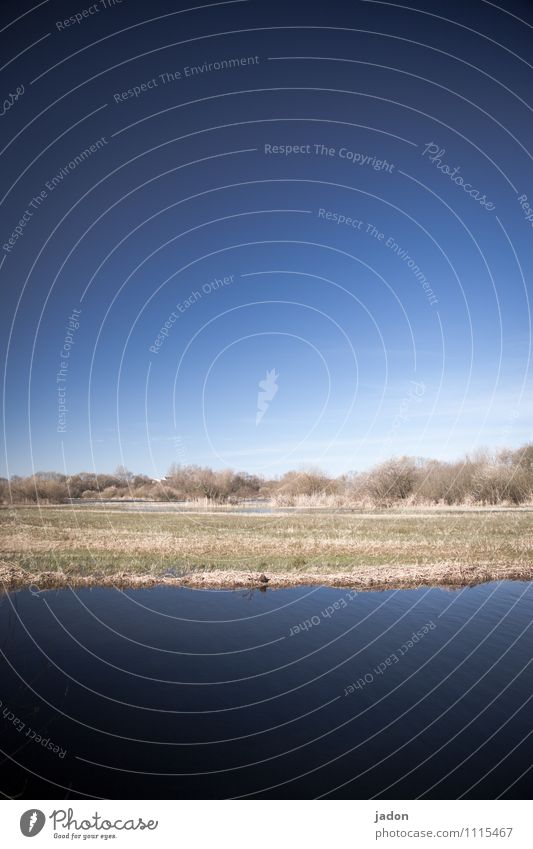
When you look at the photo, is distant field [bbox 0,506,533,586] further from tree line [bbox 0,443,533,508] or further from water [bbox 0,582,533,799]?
tree line [bbox 0,443,533,508]

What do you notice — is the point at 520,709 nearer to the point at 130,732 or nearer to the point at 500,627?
the point at 500,627

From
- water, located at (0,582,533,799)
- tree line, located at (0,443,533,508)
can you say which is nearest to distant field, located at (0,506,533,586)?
water, located at (0,582,533,799)

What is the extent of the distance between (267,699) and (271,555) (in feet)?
51.6

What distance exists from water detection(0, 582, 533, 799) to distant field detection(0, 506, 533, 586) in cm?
322

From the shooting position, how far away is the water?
315 inches

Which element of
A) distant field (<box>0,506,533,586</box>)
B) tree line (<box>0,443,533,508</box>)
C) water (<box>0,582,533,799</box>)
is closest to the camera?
water (<box>0,582,533,799</box>)

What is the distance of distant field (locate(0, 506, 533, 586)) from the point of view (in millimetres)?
21281

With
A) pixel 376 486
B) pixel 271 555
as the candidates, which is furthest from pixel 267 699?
pixel 376 486

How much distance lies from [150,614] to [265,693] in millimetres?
6746

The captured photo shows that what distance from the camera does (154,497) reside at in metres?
101

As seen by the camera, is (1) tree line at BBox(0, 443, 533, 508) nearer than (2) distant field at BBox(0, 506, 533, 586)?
No

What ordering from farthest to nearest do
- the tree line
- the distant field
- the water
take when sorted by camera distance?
1. the tree line
2. the distant field
3. the water

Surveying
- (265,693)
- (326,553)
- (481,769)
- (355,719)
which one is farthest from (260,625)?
(326,553)

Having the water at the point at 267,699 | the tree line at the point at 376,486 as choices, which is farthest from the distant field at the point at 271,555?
the tree line at the point at 376,486
